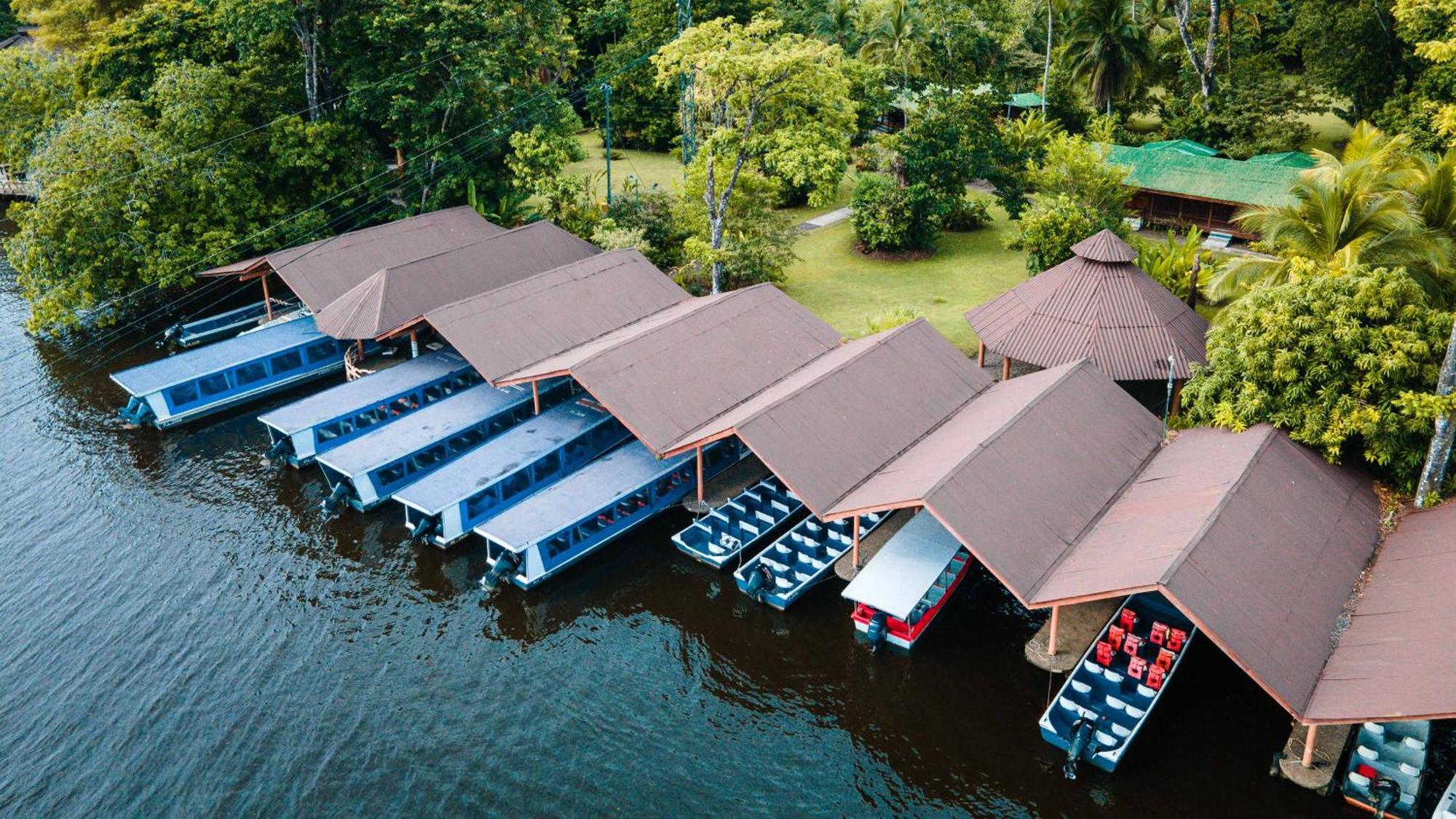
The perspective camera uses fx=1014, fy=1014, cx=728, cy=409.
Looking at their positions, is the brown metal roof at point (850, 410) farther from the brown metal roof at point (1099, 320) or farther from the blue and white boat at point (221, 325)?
the blue and white boat at point (221, 325)

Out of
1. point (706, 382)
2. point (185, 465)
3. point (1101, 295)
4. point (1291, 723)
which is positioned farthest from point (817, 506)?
point (185, 465)

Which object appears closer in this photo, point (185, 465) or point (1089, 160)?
point (185, 465)

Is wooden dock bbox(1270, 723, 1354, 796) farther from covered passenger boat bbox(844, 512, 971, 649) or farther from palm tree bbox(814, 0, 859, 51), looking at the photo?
palm tree bbox(814, 0, 859, 51)

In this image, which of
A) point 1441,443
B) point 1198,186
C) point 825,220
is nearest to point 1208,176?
point 1198,186

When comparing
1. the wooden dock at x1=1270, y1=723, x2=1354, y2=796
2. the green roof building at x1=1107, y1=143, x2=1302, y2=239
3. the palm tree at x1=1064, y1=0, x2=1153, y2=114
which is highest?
the palm tree at x1=1064, y1=0, x2=1153, y2=114

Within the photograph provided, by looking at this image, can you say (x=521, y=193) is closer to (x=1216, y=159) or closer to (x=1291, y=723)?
(x=1216, y=159)

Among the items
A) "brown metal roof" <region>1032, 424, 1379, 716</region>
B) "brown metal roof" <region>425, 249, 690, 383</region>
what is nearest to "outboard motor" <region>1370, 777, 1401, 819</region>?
"brown metal roof" <region>1032, 424, 1379, 716</region>
